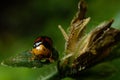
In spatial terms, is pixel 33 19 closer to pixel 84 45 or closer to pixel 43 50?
pixel 43 50

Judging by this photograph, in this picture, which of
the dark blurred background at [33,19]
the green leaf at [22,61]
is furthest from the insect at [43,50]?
the dark blurred background at [33,19]


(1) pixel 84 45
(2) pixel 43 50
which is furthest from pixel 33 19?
(1) pixel 84 45

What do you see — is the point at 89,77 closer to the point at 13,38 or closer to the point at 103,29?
the point at 103,29

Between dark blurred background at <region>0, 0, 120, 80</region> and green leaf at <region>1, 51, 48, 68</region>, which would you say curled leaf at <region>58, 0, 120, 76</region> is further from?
dark blurred background at <region>0, 0, 120, 80</region>

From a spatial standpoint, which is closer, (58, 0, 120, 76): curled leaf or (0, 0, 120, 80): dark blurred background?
(58, 0, 120, 76): curled leaf

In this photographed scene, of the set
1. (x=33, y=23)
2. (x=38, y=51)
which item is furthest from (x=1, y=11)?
(x=38, y=51)

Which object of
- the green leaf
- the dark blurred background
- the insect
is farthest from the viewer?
the dark blurred background

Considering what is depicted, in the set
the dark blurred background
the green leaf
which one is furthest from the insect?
the dark blurred background
